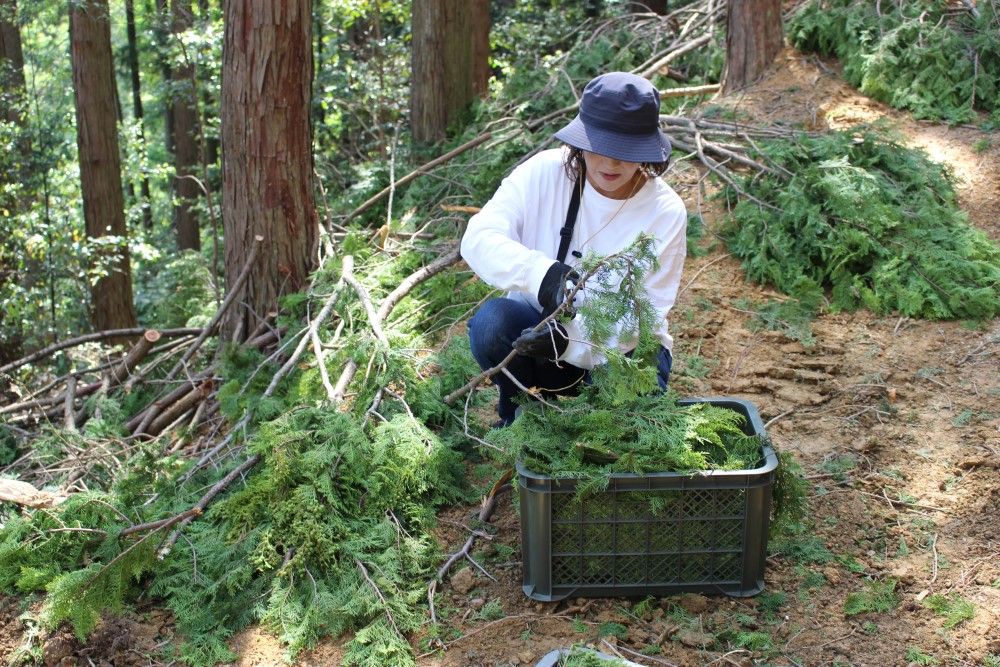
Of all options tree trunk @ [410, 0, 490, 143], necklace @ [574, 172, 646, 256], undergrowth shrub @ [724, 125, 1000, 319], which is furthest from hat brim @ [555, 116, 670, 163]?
tree trunk @ [410, 0, 490, 143]

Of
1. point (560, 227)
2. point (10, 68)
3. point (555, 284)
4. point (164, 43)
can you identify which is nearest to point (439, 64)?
point (10, 68)

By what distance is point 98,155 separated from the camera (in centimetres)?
854

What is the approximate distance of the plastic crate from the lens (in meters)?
2.59

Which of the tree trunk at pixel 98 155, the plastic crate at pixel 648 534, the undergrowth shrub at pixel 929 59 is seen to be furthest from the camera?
the tree trunk at pixel 98 155

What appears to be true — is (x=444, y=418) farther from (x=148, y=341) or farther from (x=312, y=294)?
(x=148, y=341)

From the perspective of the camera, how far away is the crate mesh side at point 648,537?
8.61 ft

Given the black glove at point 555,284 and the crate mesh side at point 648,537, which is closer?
the crate mesh side at point 648,537

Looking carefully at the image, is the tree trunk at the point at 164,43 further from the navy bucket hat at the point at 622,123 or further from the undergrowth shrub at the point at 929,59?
the navy bucket hat at the point at 622,123

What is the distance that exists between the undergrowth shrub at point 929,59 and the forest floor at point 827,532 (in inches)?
55.4

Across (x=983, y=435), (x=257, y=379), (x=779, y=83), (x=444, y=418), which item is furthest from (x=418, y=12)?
(x=983, y=435)

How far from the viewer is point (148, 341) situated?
503 centimetres

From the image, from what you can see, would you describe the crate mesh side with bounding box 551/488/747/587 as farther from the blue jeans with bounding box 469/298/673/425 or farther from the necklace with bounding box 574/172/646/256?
the necklace with bounding box 574/172/646/256

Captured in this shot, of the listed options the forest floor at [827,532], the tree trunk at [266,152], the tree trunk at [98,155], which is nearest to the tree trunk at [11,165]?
the tree trunk at [98,155]

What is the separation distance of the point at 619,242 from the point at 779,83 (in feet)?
13.2
